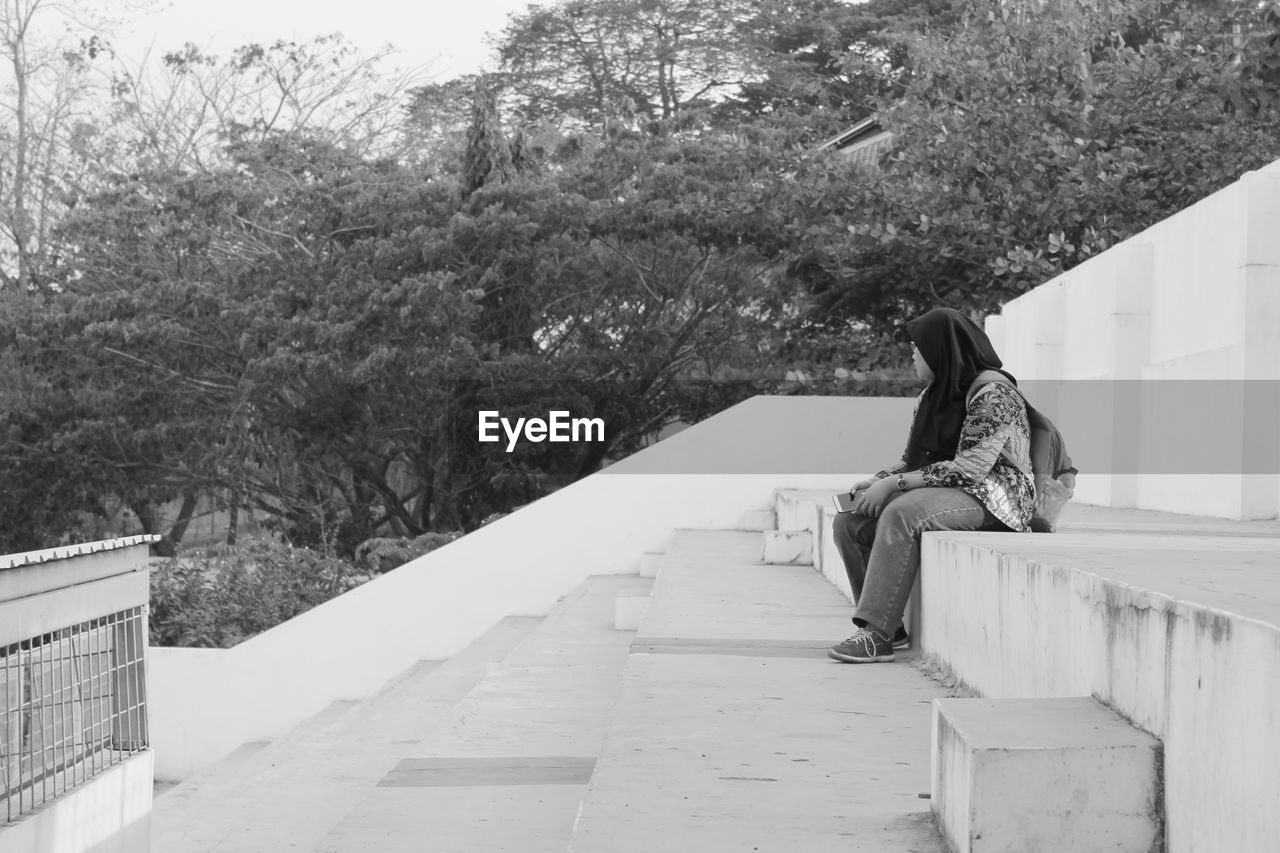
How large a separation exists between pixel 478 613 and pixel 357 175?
8.02 m

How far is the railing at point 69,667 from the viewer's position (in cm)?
398

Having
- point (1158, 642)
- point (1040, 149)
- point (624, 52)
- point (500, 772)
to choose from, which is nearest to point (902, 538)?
point (500, 772)

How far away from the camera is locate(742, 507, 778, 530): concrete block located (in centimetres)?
878

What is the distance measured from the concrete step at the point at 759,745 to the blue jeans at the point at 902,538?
160 millimetres

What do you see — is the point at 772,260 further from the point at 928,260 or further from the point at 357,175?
the point at 357,175

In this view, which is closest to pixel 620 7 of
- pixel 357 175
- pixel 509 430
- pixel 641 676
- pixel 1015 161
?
pixel 357 175

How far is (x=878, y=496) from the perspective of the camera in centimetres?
414

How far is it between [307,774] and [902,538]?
2665mm

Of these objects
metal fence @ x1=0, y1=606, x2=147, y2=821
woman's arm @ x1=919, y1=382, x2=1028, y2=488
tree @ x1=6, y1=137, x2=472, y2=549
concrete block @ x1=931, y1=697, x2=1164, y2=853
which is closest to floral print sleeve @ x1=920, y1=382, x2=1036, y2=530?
woman's arm @ x1=919, y1=382, x2=1028, y2=488

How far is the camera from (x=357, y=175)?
15.5 metres

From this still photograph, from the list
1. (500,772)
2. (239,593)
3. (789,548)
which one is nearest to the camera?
(500,772)

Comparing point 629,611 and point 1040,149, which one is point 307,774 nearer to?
point 629,611

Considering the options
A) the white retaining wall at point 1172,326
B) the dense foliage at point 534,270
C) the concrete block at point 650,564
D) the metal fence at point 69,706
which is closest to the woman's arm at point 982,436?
the white retaining wall at point 1172,326
